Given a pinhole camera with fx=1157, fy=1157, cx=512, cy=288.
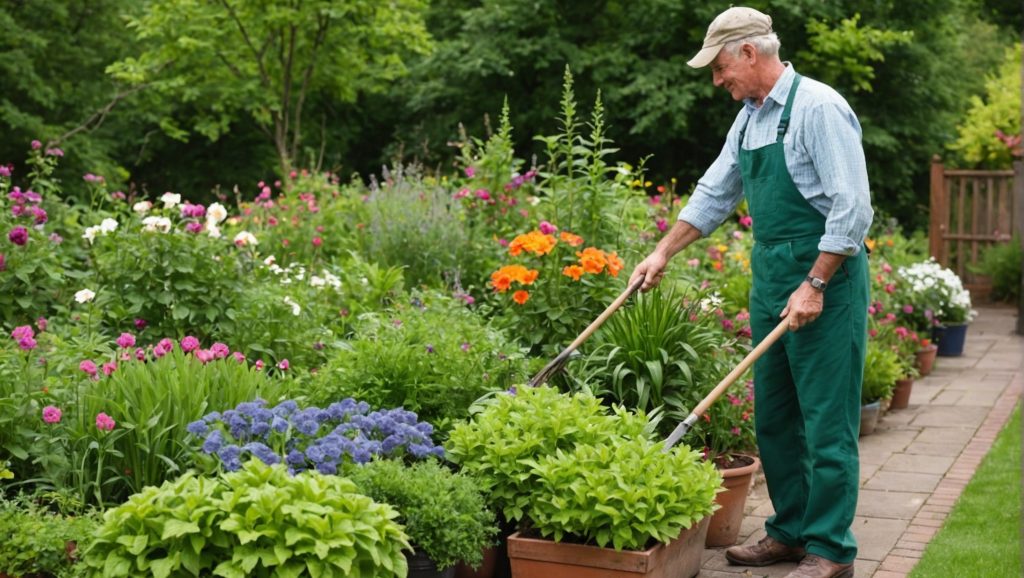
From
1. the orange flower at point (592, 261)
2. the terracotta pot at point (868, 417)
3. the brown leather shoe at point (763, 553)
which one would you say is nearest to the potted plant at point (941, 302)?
the terracotta pot at point (868, 417)

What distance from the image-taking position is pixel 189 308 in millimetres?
5113

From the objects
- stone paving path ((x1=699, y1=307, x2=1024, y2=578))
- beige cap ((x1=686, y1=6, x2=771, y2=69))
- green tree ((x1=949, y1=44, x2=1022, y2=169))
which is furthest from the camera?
green tree ((x1=949, y1=44, x2=1022, y2=169))

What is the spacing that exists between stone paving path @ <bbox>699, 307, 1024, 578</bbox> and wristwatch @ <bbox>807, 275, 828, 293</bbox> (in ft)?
3.65

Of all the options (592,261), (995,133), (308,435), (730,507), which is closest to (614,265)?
(592,261)

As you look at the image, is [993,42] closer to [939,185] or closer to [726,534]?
[939,185]

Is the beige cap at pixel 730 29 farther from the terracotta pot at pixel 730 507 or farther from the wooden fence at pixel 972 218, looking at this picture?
the wooden fence at pixel 972 218

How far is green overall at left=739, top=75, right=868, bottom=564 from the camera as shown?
379 cm

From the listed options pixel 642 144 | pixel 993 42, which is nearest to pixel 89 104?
pixel 642 144

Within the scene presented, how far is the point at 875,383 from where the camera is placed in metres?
6.70

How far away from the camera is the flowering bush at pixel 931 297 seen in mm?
9031

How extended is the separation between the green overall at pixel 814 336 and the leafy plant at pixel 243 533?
5.06 feet

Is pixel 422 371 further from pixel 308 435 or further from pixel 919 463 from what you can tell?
pixel 919 463

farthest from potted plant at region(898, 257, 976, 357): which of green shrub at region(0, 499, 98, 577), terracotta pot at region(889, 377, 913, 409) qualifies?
green shrub at region(0, 499, 98, 577)

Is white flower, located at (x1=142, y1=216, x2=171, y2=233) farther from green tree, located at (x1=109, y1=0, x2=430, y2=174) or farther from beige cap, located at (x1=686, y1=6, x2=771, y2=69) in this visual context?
green tree, located at (x1=109, y1=0, x2=430, y2=174)
